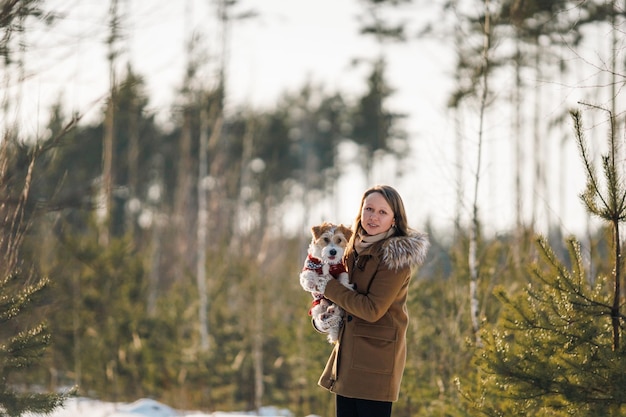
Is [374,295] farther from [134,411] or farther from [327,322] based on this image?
[134,411]

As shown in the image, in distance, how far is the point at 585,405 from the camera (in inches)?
176

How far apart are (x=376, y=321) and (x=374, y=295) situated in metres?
0.16

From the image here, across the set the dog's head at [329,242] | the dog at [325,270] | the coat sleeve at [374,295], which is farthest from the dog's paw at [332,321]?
the dog's head at [329,242]

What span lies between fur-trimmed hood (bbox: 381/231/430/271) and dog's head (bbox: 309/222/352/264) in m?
0.21

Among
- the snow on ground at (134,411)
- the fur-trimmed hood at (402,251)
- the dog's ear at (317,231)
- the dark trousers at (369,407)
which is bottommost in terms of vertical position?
the snow on ground at (134,411)

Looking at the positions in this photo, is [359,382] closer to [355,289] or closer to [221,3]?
[355,289]

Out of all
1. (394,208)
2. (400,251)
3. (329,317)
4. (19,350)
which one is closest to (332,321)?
(329,317)

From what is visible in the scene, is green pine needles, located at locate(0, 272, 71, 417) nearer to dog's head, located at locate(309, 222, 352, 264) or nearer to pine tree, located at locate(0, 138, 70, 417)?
pine tree, located at locate(0, 138, 70, 417)

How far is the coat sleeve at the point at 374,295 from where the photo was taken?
3906 millimetres

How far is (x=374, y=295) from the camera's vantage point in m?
3.92

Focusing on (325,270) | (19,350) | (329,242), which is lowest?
(19,350)

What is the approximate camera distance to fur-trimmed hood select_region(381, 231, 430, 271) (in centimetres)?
395

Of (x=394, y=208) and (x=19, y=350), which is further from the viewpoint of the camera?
(x=19, y=350)

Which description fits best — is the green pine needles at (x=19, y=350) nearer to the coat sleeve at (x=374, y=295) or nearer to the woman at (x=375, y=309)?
the woman at (x=375, y=309)
